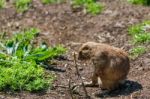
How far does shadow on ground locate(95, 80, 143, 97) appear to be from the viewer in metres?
7.86

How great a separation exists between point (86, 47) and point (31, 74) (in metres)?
0.94

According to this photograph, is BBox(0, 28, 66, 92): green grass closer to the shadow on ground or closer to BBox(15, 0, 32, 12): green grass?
the shadow on ground

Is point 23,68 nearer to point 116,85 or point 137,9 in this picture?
point 116,85

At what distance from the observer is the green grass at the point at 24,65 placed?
804 cm

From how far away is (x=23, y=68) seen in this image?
854 cm

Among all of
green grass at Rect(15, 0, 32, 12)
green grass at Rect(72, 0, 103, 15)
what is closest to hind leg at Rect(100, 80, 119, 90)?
green grass at Rect(72, 0, 103, 15)

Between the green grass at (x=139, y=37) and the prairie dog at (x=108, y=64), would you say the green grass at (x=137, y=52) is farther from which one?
the prairie dog at (x=108, y=64)

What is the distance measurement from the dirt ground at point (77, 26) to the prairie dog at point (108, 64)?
1.10ft

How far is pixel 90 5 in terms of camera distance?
11.9 metres

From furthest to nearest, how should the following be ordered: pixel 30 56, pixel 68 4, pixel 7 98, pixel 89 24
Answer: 1. pixel 68 4
2. pixel 89 24
3. pixel 30 56
4. pixel 7 98

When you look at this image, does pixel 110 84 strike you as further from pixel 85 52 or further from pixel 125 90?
pixel 85 52

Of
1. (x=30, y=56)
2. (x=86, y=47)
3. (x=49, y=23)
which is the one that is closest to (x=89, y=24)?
(x=49, y=23)

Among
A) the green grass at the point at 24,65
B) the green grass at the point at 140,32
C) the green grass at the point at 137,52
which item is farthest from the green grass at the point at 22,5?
the green grass at the point at 137,52

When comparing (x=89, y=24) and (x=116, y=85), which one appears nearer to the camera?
(x=116, y=85)
